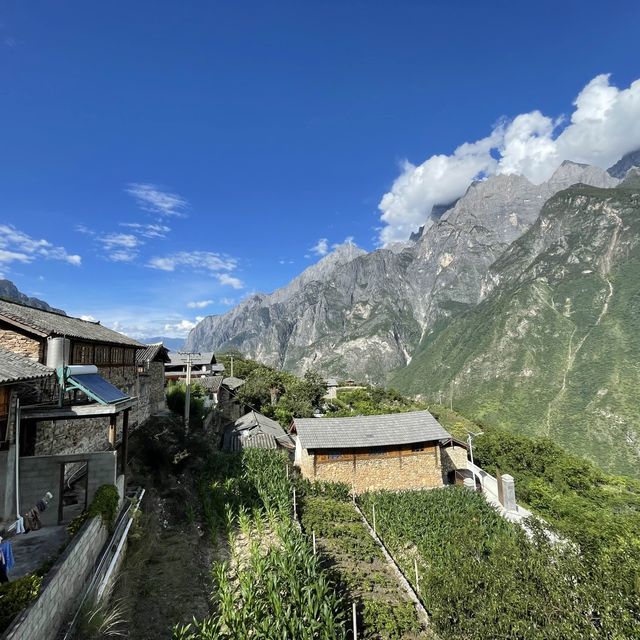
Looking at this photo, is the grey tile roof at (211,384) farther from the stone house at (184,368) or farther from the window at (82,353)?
the window at (82,353)

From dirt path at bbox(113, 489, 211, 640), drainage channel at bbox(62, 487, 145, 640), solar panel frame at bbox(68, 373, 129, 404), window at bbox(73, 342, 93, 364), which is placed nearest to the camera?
drainage channel at bbox(62, 487, 145, 640)

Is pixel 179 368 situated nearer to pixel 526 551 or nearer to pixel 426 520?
pixel 426 520

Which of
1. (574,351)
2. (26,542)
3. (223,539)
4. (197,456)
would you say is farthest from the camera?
(574,351)

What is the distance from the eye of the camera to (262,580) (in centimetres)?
1051

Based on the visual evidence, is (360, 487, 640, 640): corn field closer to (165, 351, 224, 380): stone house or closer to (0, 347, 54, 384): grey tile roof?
(0, 347, 54, 384): grey tile roof

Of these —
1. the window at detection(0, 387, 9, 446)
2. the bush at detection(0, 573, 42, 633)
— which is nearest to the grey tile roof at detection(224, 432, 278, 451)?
the window at detection(0, 387, 9, 446)

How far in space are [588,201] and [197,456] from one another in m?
211

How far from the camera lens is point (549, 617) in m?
8.94

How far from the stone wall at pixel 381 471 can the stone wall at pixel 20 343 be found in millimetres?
18423

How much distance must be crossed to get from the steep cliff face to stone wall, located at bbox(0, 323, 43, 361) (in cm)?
8664

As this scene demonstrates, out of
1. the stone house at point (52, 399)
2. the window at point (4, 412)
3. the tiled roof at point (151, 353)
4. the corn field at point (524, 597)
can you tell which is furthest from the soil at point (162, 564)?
the tiled roof at point (151, 353)

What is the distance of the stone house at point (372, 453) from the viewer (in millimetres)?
26750

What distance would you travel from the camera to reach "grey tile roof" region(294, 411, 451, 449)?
1065 inches

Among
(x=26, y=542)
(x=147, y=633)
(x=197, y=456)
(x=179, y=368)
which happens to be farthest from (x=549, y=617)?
(x=179, y=368)
